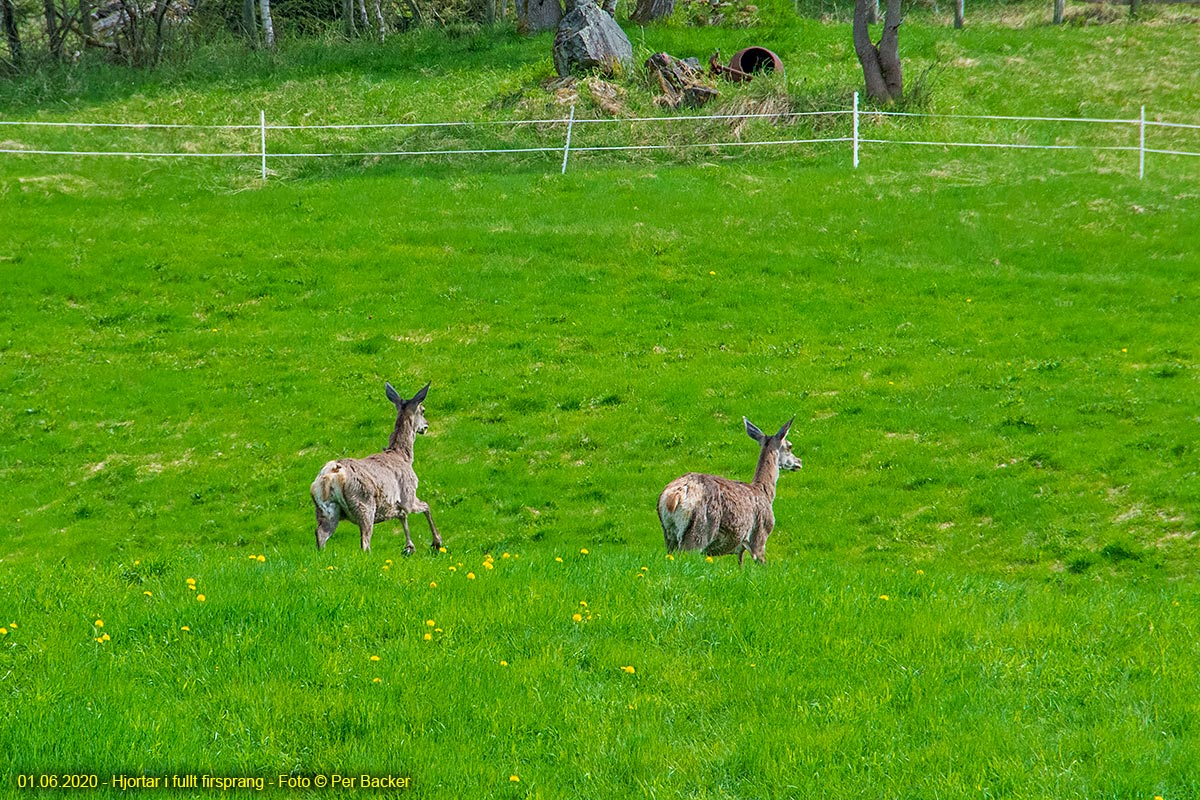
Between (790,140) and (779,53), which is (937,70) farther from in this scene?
(790,140)

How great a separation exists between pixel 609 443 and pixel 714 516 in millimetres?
7056

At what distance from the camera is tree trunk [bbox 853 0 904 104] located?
3291cm

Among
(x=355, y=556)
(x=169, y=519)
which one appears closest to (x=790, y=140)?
(x=169, y=519)

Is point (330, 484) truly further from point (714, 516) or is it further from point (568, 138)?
point (568, 138)

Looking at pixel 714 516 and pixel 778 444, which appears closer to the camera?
pixel 714 516

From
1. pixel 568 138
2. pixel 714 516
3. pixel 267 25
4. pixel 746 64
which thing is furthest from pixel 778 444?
pixel 267 25

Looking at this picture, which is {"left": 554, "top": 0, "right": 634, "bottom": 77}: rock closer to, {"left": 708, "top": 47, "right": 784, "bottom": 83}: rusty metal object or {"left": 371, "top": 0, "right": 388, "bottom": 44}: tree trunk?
{"left": 708, "top": 47, "right": 784, "bottom": 83}: rusty metal object

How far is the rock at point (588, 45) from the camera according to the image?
35344mm

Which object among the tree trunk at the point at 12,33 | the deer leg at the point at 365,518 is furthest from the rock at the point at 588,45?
the deer leg at the point at 365,518

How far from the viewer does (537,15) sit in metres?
43.7

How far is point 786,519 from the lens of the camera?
1673 cm

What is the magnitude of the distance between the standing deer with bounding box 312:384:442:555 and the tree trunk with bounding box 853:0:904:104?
22.1 metres

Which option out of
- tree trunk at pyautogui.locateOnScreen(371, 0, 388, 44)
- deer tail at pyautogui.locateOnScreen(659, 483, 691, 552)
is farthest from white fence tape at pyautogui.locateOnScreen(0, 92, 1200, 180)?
deer tail at pyautogui.locateOnScreen(659, 483, 691, 552)

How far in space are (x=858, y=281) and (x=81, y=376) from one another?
15430mm
